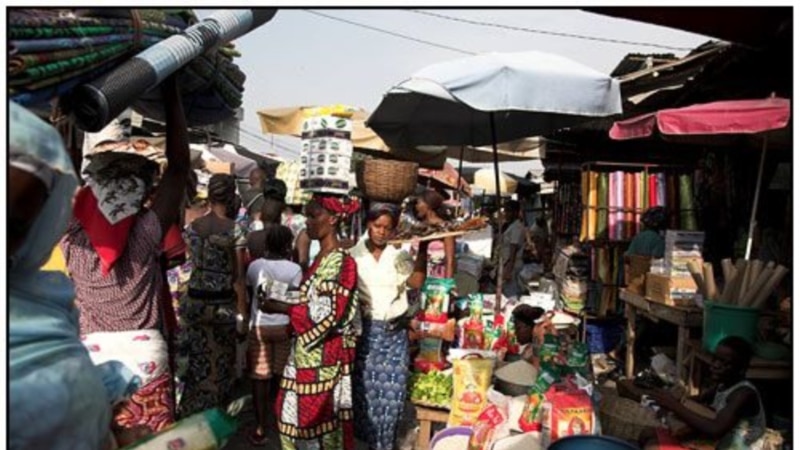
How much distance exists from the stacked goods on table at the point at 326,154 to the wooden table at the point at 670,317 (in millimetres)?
2640

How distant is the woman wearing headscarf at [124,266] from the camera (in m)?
2.49

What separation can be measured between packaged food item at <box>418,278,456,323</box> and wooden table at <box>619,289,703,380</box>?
5.40ft

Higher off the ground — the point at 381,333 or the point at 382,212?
the point at 382,212

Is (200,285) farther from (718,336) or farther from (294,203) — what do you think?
(294,203)

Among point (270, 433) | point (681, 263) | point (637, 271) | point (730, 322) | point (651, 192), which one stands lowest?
point (270, 433)

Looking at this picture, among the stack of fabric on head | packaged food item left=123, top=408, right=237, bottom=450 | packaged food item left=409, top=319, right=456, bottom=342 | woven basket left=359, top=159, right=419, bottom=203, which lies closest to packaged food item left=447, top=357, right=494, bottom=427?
packaged food item left=409, top=319, right=456, bottom=342

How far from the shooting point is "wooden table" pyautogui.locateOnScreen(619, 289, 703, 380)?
16.4 ft

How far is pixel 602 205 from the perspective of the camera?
23.3 ft

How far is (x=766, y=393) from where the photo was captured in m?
4.29

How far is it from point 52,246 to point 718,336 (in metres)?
3.80

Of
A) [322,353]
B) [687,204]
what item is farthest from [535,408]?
[687,204]

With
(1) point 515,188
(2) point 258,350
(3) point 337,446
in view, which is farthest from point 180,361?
(1) point 515,188

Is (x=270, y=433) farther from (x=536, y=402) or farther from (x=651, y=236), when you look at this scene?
(x=651, y=236)

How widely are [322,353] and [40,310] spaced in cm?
234
